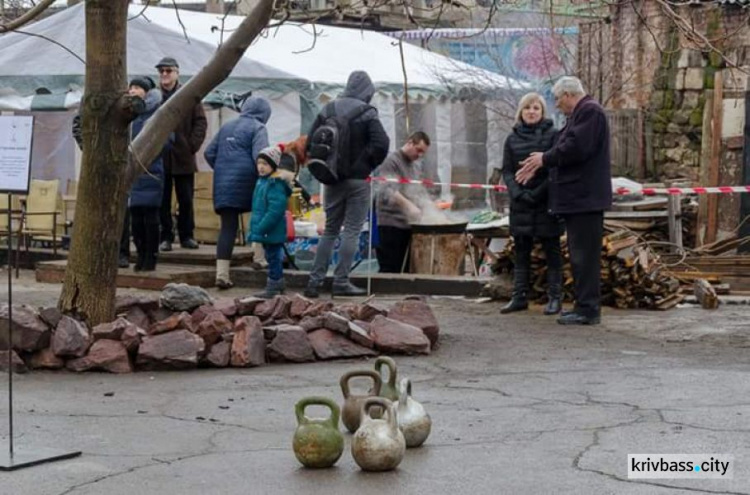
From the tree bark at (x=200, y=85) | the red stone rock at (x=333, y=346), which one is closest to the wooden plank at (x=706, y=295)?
the red stone rock at (x=333, y=346)

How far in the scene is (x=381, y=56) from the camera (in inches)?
909

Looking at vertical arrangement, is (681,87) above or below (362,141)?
above

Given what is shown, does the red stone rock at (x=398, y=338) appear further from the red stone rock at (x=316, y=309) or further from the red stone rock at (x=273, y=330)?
the red stone rock at (x=273, y=330)

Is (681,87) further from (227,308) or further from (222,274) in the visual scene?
(227,308)

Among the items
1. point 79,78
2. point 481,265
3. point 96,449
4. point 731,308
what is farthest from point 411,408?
point 79,78

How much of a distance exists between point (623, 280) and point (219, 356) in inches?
192

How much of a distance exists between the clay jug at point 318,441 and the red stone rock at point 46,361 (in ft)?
11.9

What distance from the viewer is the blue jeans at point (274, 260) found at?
14.4m

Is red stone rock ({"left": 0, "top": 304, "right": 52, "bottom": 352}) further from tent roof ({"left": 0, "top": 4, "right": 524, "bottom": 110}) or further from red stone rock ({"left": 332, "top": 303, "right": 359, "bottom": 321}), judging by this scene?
tent roof ({"left": 0, "top": 4, "right": 524, "bottom": 110})

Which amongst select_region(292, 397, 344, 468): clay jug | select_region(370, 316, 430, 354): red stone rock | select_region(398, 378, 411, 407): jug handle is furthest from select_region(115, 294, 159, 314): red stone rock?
select_region(292, 397, 344, 468): clay jug

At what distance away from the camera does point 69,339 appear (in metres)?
10.1

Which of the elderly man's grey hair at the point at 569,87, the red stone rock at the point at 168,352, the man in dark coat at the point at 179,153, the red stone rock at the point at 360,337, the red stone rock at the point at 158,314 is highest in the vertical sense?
the elderly man's grey hair at the point at 569,87

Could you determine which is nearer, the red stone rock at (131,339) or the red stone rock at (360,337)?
the red stone rock at (131,339)

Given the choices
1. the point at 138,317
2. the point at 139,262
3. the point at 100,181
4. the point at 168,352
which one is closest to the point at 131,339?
the point at 168,352
